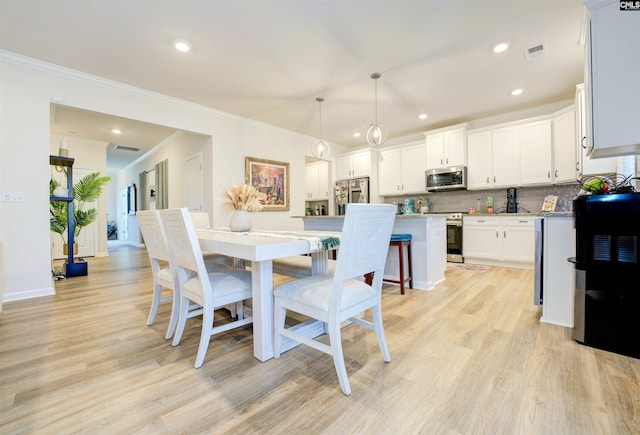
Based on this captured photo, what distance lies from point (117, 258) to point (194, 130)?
11.6ft

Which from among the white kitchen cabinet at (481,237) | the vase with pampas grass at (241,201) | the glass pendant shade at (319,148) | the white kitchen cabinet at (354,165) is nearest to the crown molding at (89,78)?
the glass pendant shade at (319,148)

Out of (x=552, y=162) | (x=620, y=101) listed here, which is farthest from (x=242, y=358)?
(x=552, y=162)

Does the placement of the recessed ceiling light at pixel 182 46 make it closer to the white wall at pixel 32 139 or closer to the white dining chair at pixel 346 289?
the white wall at pixel 32 139

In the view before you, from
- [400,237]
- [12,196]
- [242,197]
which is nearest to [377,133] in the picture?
[400,237]

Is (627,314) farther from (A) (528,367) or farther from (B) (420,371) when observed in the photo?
(B) (420,371)

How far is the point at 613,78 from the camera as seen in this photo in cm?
161

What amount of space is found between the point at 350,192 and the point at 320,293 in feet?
16.4

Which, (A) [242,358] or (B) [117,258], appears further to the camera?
(B) [117,258]

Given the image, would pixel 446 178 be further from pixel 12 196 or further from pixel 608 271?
pixel 12 196

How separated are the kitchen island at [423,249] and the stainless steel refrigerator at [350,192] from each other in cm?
267

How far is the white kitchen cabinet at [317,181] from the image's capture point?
684 cm

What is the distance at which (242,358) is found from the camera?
5.49ft

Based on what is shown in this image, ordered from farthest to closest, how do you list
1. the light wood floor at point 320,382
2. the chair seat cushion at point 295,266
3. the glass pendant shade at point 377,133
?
the glass pendant shade at point 377,133
the chair seat cushion at point 295,266
the light wood floor at point 320,382

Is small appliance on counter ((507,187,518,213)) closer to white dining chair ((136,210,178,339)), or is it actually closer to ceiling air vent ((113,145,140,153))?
white dining chair ((136,210,178,339))
